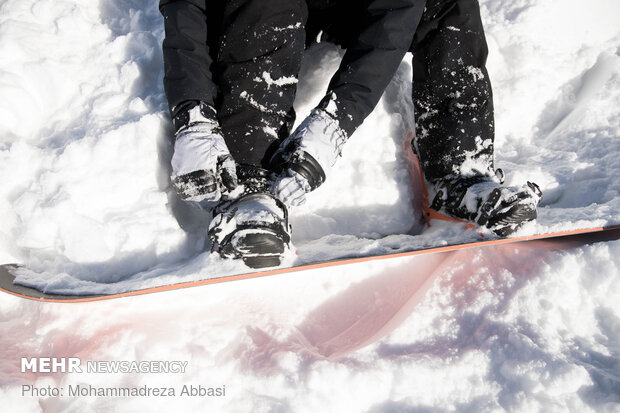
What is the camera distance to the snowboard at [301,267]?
1226mm

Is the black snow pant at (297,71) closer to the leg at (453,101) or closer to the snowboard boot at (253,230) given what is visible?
the leg at (453,101)

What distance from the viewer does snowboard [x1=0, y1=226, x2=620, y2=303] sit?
1226mm

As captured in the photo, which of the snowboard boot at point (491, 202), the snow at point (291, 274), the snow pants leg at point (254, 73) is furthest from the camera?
the snow pants leg at point (254, 73)

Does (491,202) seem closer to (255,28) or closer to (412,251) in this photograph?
(412,251)

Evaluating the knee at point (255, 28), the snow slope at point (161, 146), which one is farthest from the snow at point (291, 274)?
the knee at point (255, 28)

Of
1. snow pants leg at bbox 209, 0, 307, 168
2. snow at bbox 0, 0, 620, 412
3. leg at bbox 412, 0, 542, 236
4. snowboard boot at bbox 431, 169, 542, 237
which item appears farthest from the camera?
leg at bbox 412, 0, 542, 236

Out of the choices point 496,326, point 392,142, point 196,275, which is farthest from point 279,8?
point 496,326

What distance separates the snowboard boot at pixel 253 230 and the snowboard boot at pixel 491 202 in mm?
629

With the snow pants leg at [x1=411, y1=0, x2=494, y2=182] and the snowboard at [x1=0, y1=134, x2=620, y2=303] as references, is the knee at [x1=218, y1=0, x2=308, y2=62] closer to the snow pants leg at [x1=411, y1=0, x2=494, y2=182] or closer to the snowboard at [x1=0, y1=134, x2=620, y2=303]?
the snow pants leg at [x1=411, y1=0, x2=494, y2=182]

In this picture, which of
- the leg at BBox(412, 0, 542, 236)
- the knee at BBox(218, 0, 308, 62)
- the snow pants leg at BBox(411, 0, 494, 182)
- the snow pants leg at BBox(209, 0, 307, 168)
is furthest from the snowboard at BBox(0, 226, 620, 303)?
the knee at BBox(218, 0, 308, 62)

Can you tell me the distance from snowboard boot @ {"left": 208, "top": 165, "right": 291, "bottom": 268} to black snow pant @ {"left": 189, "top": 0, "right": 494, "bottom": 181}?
198 mm

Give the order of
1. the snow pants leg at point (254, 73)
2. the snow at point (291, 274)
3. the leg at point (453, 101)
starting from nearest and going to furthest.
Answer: the snow at point (291, 274)
the snow pants leg at point (254, 73)
the leg at point (453, 101)

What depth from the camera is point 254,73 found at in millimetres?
1451

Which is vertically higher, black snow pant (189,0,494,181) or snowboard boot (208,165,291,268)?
black snow pant (189,0,494,181)
